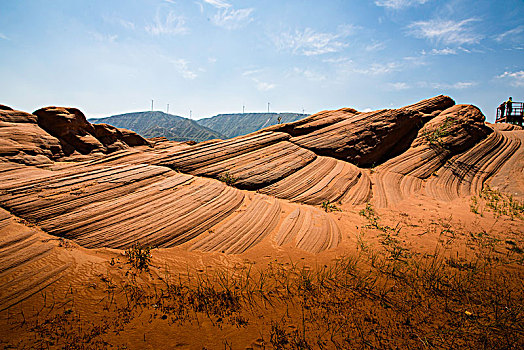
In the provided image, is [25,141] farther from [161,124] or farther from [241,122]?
[241,122]


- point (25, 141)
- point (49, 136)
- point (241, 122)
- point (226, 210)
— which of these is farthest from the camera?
point (241, 122)

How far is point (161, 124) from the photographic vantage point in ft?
294

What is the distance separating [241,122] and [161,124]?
32.9 metres

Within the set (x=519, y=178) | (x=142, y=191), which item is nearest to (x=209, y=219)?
(x=142, y=191)

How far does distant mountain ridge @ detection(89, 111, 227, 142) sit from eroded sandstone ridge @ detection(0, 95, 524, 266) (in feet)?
226

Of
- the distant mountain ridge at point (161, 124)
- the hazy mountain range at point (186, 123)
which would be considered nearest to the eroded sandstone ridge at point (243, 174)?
the hazy mountain range at point (186, 123)

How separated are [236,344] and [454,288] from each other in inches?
146

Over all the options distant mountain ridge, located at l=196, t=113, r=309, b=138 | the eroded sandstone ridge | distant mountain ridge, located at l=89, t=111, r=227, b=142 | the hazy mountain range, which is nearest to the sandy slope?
the eroded sandstone ridge

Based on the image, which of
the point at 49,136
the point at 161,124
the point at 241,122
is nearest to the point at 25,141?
the point at 49,136

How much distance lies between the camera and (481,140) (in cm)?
1291

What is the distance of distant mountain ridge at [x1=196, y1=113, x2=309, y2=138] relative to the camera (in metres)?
86.2

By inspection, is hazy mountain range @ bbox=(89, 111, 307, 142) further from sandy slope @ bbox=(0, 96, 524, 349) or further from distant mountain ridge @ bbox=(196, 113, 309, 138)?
sandy slope @ bbox=(0, 96, 524, 349)

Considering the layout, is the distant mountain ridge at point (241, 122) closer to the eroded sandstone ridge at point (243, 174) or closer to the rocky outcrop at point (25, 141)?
the eroded sandstone ridge at point (243, 174)

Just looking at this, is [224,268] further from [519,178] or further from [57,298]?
[519,178]
